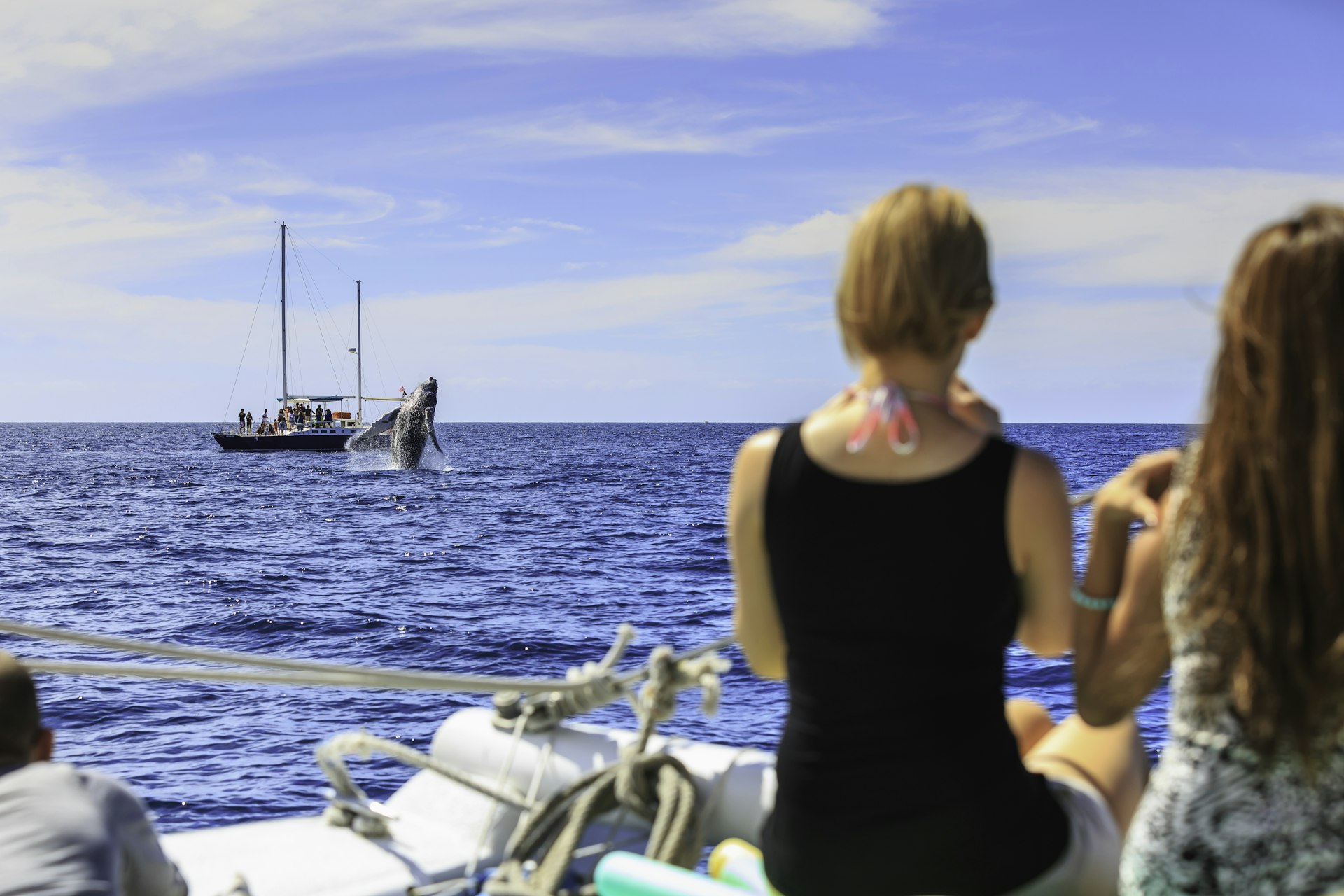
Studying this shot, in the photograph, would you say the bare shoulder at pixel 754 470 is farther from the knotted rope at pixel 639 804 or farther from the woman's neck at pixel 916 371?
the knotted rope at pixel 639 804

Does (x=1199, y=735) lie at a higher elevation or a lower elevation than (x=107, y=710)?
higher

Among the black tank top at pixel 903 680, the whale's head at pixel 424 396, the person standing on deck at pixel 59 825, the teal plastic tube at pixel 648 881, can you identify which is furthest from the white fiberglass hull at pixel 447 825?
the whale's head at pixel 424 396

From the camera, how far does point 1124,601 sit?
1.61 meters

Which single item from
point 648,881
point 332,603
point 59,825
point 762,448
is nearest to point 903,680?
point 762,448

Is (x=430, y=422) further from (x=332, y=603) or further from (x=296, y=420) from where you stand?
(x=332, y=603)

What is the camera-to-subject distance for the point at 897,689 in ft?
5.36

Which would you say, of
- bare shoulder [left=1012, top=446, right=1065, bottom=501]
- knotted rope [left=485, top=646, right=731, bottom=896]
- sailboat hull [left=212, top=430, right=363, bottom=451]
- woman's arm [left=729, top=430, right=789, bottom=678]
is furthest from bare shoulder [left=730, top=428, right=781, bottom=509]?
sailboat hull [left=212, top=430, right=363, bottom=451]

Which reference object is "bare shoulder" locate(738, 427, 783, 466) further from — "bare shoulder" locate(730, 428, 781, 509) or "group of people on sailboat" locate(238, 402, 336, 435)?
"group of people on sailboat" locate(238, 402, 336, 435)

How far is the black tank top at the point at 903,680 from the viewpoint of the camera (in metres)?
1.59

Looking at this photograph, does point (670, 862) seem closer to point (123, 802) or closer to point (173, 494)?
point (123, 802)

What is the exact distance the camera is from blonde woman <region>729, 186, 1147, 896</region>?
1.59m

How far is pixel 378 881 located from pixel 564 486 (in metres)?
44.4

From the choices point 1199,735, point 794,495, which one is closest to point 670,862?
point 794,495

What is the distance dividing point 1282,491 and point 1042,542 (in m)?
0.33
